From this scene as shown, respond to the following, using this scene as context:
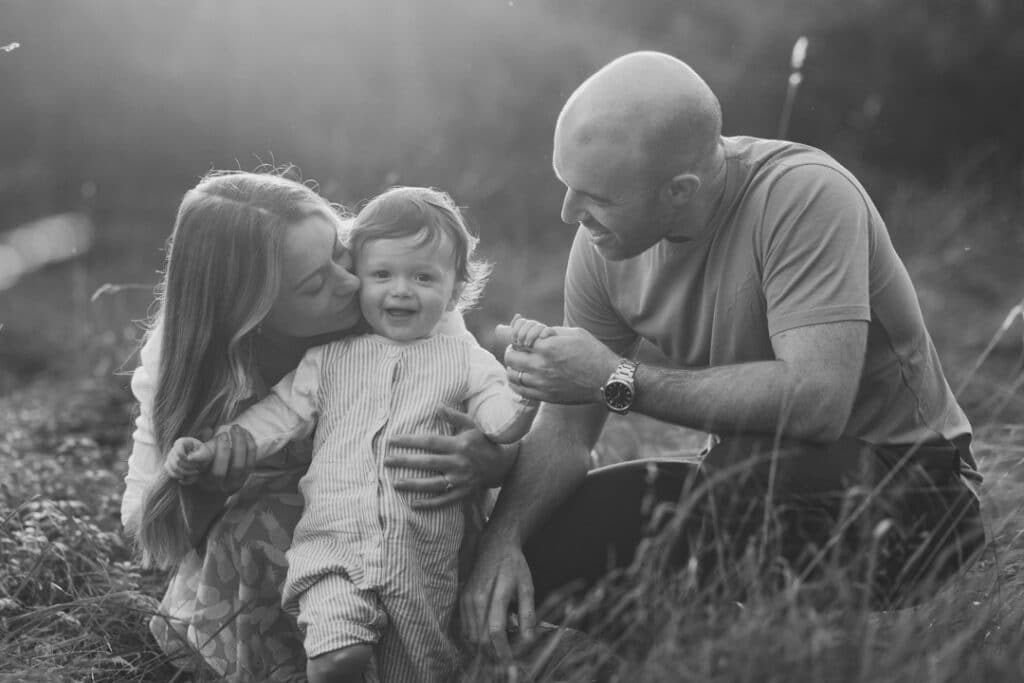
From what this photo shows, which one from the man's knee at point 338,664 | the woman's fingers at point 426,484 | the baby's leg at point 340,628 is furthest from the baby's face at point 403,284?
the man's knee at point 338,664

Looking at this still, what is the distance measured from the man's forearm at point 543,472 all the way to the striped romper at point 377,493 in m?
0.15

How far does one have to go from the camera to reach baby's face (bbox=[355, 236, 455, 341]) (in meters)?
2.72

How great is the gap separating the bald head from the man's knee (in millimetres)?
1146

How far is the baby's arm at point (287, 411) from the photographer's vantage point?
2703 mm

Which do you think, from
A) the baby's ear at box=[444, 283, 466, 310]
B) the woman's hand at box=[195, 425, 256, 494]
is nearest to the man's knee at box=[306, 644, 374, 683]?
the woman's hand at box=[195, 425, 256, 494]

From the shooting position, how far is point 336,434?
8.84 feet

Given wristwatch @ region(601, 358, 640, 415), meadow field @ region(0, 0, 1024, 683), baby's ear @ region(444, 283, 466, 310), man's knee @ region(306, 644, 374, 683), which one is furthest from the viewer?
meadow field @ region(0, 0, 1024, 683)

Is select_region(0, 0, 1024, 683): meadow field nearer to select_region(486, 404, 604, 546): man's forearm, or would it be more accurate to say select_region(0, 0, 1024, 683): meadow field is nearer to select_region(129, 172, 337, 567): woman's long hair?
select_region(129, 172, 337, 567): woman's long hair

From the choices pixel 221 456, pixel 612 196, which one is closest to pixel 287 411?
pixel 221 456

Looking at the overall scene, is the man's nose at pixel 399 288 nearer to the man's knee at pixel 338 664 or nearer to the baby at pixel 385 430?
the baby at pixel 385 430

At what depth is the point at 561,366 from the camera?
257 cm

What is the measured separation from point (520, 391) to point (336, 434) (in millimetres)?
418

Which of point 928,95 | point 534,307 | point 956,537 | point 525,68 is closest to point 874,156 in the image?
point 928,95

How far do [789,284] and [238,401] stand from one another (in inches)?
47.8
